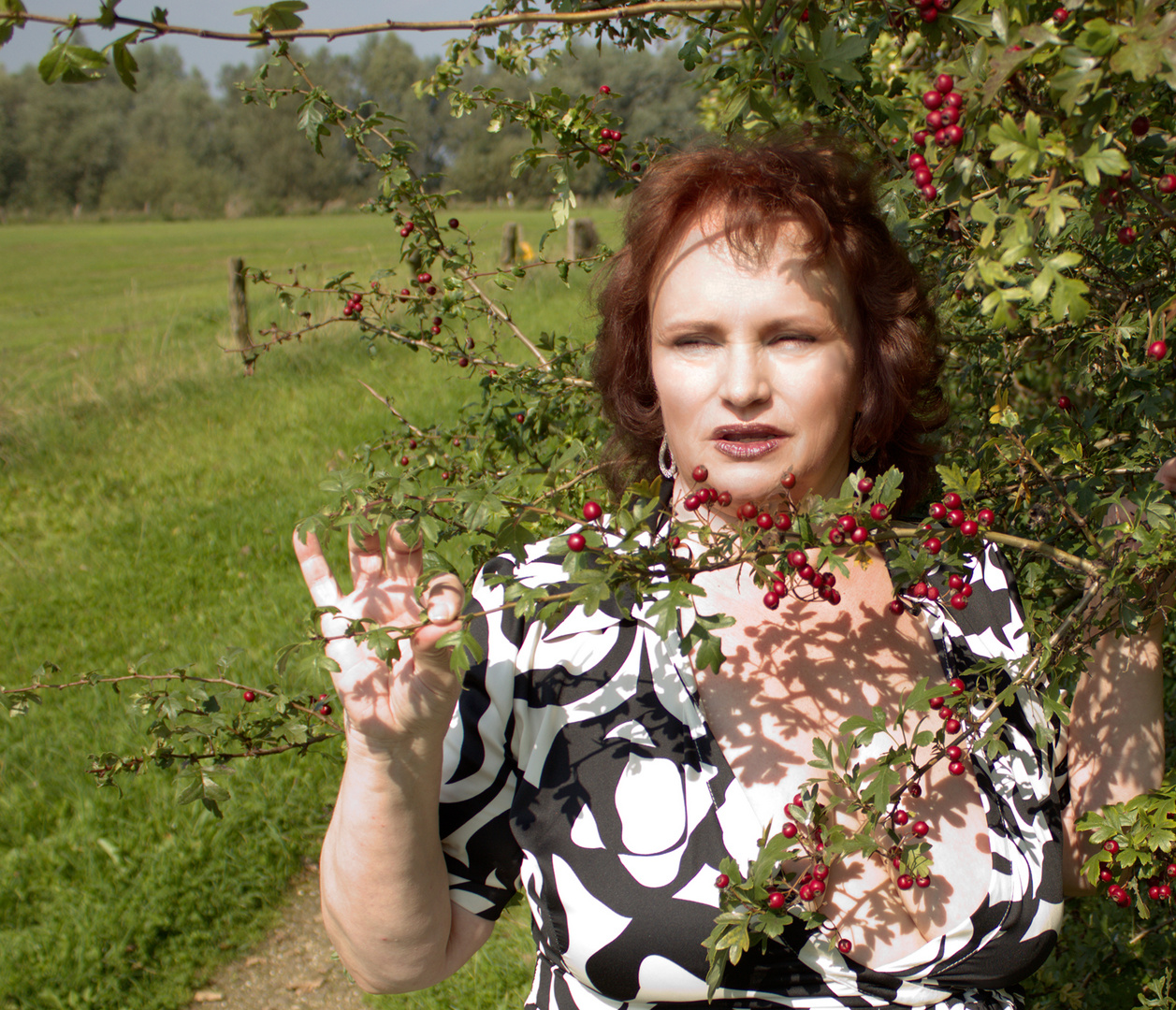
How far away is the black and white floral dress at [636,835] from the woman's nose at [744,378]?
43cm

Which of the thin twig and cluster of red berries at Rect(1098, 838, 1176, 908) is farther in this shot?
cluster of red berries at Rect(1098, 838, 1176, 908)

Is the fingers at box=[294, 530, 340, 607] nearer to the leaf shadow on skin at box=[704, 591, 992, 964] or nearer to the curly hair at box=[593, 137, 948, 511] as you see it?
the leaf shadow on skin at box=[704, 591, 992, 964]

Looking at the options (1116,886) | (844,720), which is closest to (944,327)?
(844,720)

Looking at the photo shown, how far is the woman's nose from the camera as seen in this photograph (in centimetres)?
167

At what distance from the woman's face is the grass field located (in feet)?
2.31

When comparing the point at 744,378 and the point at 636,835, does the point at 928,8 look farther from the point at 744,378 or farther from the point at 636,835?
the point at 636,835

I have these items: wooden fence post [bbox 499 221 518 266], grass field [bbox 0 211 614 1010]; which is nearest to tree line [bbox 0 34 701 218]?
wooden fence post [bbox 499 221 518 266]

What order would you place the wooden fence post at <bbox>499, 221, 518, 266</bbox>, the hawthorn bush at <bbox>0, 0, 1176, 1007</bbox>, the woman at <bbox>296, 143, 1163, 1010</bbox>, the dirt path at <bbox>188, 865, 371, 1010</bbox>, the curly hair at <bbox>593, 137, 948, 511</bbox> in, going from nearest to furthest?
the hawthorn bush at <bbox>0, 0, 1176, 1007</bbox> < the woman at <bbox>296, 143, 1163, 1010</bbox> < the curly hair at <bbox>593, 137, 948, 511</bbox> < the dirt path at <bbox>188, 865, 371, 1010</bbox> < the wooden fence post at <bbox>499, 221, 518, 266</bbox>

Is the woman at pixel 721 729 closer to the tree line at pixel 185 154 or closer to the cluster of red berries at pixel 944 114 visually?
the cluster of red berries at pixel 944 114

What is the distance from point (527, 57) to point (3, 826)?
3.62 m

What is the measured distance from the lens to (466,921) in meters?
1.64

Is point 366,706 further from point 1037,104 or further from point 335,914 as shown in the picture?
point 1037,104

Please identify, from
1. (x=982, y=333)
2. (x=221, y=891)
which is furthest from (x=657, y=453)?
(x=221, y=891)

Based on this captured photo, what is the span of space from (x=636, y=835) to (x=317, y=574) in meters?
0.65
